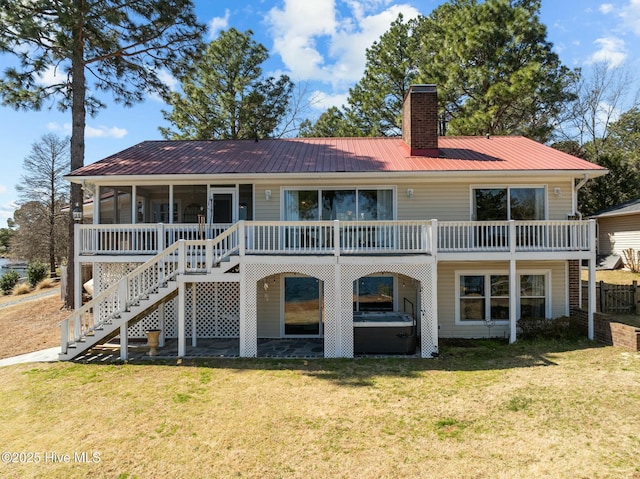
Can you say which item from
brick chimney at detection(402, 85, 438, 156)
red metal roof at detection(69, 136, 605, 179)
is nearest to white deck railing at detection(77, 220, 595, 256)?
red metal roof at detection(69, 136, 605, 179)

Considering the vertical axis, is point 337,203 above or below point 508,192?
below

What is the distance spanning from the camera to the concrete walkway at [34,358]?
9.53m

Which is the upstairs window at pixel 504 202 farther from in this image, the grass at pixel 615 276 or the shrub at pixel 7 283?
the shrub at pixel 7 283

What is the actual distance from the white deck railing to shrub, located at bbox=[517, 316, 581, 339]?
218cm

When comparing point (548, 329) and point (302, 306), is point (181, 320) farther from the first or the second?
point (548, 329)

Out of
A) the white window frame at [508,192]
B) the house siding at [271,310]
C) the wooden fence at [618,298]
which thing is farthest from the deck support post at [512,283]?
the house siding at [271,310]

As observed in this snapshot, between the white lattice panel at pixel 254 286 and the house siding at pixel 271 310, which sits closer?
the white lattice panel at pixel 254 286

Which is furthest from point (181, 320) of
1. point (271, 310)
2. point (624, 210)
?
point (624, 210)

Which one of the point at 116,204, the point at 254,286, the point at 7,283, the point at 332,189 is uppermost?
the point at 332,189

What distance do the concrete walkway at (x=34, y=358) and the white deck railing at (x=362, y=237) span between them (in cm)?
286

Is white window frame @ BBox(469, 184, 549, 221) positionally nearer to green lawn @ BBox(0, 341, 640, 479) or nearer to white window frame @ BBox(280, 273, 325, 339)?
green lawn @ BBox(0, 341, 640, 479)

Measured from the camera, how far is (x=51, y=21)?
13.8 metres

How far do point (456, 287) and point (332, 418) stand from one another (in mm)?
6847

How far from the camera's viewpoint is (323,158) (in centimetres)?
1269
